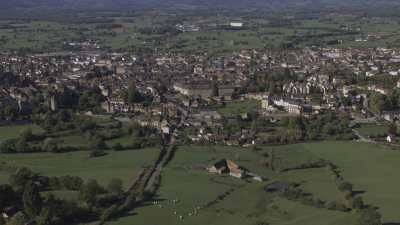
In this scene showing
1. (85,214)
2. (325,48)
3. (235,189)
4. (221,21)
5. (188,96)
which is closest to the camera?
(85,214)

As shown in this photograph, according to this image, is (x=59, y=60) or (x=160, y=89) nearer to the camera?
(x=160, y=89)

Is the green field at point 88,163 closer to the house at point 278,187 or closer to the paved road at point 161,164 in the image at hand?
the paved road at point 161,164

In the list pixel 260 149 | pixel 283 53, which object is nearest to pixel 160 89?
pixel 260 149

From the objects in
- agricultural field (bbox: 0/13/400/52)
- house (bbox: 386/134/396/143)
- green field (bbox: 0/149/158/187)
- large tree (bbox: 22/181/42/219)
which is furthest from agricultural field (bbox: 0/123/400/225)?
agricultural field (bbox: 0/13/400/52)

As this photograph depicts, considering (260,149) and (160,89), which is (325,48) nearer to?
(160,89)

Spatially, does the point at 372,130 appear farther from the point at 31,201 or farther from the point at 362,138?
the point at 31,201

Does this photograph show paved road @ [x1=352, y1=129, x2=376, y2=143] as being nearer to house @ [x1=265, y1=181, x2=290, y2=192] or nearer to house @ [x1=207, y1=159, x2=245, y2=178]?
house @ [x1=207, y1=159, x2=245, y2=178]

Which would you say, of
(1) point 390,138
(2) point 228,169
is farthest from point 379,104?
(2) point 228,169
